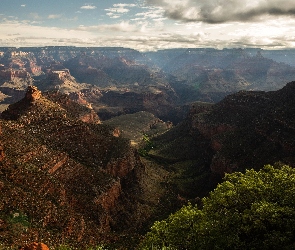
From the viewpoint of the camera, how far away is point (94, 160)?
94.8m

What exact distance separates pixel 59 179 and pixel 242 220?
172 ft

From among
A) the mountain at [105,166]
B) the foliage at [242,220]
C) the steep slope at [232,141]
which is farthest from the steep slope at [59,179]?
the steep slope at [232,141]

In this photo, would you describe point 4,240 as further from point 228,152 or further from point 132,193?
point 228,152

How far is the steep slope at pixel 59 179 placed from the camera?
60.5 metres

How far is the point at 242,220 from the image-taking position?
122ft

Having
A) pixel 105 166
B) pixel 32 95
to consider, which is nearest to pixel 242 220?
pixel 105 166

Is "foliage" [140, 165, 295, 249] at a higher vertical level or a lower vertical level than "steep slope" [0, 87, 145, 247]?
higher

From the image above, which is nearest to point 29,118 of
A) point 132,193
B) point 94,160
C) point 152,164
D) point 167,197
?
point 94,160

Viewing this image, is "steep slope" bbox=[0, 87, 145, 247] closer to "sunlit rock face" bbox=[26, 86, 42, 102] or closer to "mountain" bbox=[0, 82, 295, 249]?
"sunlit rock face" bbox=[26, 86, 42, 102]

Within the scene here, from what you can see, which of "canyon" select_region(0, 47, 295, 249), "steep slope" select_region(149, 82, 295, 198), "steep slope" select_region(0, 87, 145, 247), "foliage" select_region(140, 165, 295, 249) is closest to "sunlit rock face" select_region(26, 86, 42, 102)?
"steep slope" select_region(0, 87, 145, 247)

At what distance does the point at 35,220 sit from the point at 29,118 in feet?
143

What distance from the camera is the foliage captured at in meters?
34.7

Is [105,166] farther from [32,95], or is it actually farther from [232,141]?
[232,141]

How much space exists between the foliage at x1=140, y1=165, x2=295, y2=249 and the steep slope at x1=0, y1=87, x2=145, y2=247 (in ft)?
83.8
